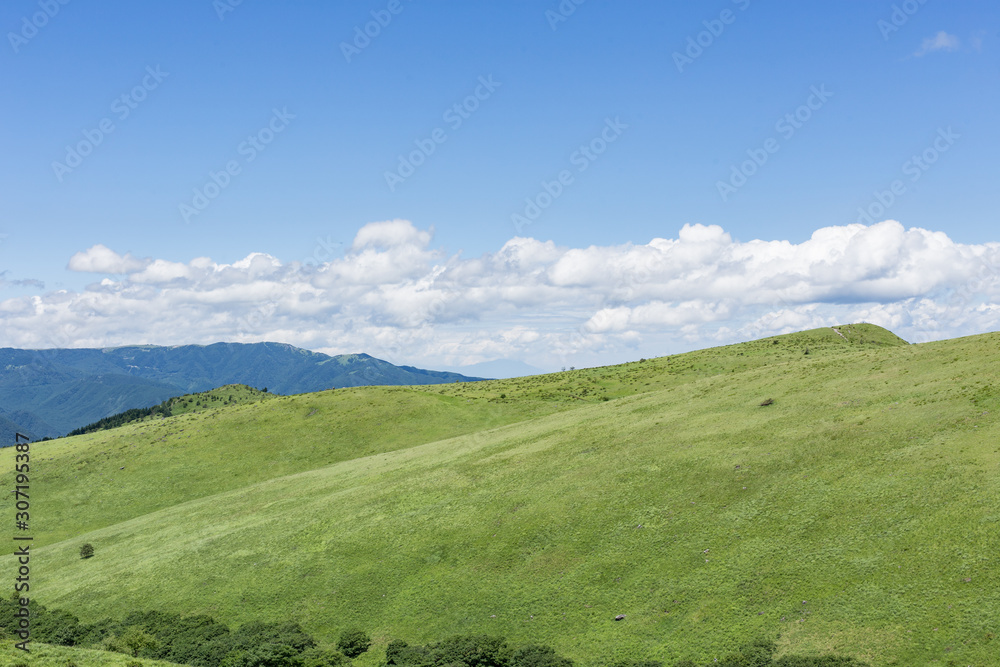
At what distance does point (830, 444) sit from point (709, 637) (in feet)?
70.5

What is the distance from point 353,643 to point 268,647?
200 inches

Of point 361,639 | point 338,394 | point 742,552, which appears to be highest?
point 338,394

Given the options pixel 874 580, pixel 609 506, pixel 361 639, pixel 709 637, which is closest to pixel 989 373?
pixel 874 580

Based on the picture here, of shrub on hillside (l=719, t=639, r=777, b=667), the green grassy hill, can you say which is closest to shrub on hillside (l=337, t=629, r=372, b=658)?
the green grassy hill

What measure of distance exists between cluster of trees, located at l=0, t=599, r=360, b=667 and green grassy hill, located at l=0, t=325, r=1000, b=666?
165 centimetres

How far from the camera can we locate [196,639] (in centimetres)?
4003

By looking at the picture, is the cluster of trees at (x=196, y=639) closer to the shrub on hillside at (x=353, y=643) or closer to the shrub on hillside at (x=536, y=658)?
the shrub on hillside at (x=353, y=643)

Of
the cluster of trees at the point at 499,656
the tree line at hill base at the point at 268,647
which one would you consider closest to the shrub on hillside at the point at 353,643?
the tree line at hill base at the point at 268,647

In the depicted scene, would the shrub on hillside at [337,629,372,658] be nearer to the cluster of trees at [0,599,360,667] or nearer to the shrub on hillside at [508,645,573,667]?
the cluster of trees at [0,599,360,667]

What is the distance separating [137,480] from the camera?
96.0 m

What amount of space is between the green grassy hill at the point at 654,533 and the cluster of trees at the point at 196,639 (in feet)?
5.40

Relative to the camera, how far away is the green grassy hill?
31.2 metres

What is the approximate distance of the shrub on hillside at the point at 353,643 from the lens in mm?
36938

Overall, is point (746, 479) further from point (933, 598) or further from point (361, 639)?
point (361, 639)
